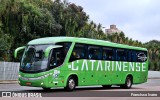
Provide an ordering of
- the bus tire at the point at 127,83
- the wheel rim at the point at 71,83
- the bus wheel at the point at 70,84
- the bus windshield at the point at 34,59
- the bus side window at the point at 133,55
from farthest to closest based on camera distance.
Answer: the bus side window at the point at 133,55 < the bus tire at the point at 127,83 < the wheel rim at the point at 71,83 < the bus wheel at the point at 70,84 < the bus windshield at the point at 34,59

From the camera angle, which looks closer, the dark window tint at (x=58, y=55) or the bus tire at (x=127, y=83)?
the dark window tint at (x=58, y=55)

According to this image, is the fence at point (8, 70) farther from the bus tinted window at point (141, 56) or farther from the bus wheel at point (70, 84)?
the bus wheel at point (70, 84)

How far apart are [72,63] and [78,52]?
82cm

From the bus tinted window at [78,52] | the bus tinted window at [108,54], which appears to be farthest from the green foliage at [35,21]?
the bus tinted window at [78,52]

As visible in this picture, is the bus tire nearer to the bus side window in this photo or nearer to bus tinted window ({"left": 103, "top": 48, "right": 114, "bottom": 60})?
→ the bus side window


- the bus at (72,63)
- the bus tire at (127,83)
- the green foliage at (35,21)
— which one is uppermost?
the green foliage at (35,21)

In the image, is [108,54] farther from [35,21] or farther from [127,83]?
[35,21]

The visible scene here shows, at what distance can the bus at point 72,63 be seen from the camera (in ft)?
64.0

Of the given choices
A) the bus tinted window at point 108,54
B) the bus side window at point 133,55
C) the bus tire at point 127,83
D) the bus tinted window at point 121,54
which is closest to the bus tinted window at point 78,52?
the bus tinted window at point 108,54

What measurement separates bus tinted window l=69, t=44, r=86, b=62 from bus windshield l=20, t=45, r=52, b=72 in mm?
1826

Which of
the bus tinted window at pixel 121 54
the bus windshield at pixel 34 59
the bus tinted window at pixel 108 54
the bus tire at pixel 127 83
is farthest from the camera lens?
the bus tire at pixel 127 83

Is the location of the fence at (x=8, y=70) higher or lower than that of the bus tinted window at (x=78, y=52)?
lower

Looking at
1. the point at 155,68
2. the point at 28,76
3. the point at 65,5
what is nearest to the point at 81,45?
the point at 28,76

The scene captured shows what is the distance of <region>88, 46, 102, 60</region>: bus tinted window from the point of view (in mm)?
22589
